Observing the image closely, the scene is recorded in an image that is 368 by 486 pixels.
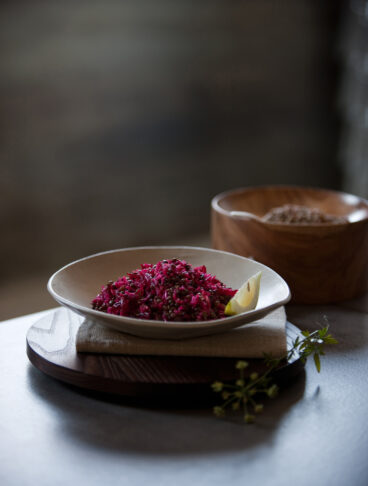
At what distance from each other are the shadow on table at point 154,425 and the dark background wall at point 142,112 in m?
2.10

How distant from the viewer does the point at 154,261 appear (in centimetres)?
120

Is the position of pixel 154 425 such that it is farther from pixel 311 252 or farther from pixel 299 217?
pixel 299 217

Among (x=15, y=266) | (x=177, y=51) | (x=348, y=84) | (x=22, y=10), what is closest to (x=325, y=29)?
(x=348, y=84)

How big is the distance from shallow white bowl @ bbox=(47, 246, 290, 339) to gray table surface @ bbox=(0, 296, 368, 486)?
119 millimetres

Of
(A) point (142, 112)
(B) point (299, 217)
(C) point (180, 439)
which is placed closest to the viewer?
(C) point (180, 439)

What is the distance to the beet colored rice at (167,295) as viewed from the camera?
92 cm

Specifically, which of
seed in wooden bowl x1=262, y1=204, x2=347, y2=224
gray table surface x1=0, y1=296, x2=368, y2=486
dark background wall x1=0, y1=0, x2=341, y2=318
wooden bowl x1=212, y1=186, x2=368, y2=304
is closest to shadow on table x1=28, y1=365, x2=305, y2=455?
gray table surface x1=0, y1=296, x2=368, y2=486

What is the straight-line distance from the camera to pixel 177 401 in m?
0.88

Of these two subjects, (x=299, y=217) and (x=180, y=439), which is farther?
(x=299, y=217)

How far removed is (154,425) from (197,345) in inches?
6.1

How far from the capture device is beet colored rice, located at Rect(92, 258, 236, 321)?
0.92m

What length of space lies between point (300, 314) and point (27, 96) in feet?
6.54

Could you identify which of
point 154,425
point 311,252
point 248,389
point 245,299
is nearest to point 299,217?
point 311,252

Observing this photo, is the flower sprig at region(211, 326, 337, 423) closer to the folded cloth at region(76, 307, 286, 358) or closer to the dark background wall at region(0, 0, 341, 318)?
the folded cloth at region(76, 307, 286, 358)
